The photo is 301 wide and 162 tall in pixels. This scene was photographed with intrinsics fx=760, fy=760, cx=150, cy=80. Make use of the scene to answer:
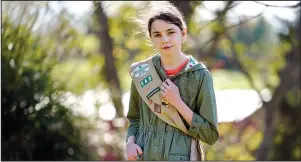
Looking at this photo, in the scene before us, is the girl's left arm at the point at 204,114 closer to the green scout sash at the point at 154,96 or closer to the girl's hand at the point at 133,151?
the green scout sash at the point at 154,96

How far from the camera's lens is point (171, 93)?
314 cm

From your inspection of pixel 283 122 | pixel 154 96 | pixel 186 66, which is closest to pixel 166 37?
pixel 186 66

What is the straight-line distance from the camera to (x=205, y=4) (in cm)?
646

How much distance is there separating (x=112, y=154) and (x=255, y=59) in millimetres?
2362

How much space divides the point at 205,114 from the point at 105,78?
431 centimetres

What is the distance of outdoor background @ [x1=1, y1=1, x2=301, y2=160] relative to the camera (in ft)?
19.1

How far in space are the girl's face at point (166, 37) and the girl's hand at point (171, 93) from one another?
15 centimetres

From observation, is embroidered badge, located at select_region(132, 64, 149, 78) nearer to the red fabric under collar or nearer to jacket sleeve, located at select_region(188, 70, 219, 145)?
the red fabric under collar

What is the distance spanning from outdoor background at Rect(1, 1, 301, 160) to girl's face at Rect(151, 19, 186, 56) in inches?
66.0

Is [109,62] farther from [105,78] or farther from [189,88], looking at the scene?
[189,88]

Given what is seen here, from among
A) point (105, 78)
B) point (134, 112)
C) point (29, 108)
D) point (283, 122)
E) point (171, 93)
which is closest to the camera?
point (171, 93)

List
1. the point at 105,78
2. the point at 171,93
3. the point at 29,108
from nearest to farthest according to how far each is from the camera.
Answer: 1. the point at 171,93
2. the point at 29,108
3. the point at 105,78

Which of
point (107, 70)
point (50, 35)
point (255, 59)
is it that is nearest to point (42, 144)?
point (50, 35)

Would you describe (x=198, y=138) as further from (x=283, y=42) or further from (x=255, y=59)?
(x=255, y=59)
